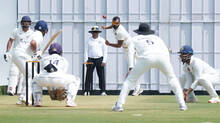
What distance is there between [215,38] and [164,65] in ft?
51.2

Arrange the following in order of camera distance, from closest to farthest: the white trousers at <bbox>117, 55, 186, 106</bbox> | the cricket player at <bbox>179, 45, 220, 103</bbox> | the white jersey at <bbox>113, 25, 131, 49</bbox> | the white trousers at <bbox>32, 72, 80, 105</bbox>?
the white trousers at <bbox>117, 55, 186, 106</bbox> < the white trousers at <bbox>32, 72, 80, 105</bbox> < the cricket player at <bbox>179, 45, 220, 103</bbox> < the white jersey at <bbox>113, 25, 131, 49</bbox>

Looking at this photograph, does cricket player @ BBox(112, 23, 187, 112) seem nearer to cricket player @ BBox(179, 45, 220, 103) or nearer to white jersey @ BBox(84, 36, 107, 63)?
cricket player @ BBox(179, 45, 220, 103)

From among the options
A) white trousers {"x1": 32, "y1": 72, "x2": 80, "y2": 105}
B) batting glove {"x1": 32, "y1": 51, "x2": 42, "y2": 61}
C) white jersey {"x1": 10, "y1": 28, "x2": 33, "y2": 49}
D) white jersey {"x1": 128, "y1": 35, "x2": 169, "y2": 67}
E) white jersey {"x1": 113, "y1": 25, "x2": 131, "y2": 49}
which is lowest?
white trousers {"x1": 32, "y1": 72, "x2": 80, "y2": 105}

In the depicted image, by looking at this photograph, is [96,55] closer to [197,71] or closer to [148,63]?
[197,71]

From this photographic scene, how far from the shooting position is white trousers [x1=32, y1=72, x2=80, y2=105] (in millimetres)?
13093

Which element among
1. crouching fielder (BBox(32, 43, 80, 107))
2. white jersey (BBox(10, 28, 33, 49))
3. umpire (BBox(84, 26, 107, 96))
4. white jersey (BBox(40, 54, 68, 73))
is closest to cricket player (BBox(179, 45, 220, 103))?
crouching fielder (BBox(32, 43, 80, 107))

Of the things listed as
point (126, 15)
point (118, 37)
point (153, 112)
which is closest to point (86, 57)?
point (118, 37)

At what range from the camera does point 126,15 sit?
26.8 metres

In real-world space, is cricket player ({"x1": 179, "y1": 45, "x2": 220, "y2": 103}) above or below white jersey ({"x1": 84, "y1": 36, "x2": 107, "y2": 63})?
below

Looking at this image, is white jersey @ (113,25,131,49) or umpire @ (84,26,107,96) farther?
umpire @ (84,26,107,96)

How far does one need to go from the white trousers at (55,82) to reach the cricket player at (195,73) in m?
3.34

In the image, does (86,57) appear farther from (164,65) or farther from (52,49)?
(164,65)

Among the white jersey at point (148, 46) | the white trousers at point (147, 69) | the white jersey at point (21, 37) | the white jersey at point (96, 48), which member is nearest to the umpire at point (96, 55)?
the white jersey at point (96, 48)

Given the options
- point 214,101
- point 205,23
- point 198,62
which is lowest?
point 214,101
